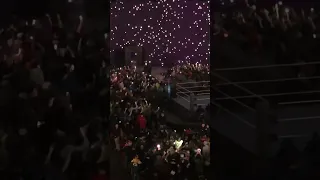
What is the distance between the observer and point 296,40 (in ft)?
9.27

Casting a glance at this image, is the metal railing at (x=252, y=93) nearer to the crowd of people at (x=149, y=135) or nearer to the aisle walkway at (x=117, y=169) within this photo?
the crowd of people at (x=149, y=135)

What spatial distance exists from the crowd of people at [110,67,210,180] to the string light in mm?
463

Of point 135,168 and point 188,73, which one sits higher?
point 188,73

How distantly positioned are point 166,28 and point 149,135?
1.61 m

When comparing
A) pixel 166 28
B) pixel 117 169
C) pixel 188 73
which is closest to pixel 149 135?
pixel 117 169

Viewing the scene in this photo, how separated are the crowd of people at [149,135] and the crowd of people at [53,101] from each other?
1135mm

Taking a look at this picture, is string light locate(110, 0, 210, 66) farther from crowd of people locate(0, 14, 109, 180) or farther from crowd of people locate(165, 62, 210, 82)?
crowd of people locate(0, 14, 109, 180)

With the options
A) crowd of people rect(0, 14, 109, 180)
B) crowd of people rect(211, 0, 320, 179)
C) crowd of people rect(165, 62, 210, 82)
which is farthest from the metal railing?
crowd of people rect(165, 62, 210, 82)

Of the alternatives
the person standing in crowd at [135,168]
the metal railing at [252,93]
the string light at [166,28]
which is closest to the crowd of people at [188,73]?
the string light at [166,28]

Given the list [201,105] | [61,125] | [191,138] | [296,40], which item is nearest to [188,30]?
[201,105]

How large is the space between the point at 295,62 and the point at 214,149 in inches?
28.1

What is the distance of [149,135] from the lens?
429 centimetres

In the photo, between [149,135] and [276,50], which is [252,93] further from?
[149,135]

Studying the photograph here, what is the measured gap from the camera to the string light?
A: 511cm
